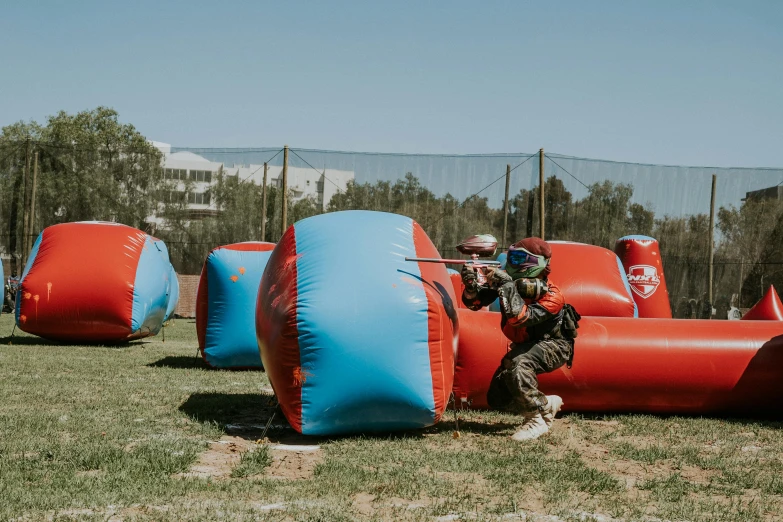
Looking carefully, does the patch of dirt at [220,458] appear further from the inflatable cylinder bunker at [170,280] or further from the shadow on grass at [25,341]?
the inflatable cylinder bunker at [170,280]

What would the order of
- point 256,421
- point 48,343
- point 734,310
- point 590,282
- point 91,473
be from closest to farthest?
point 91,473
point 256,421
point 590,282
point 48,343
point 734,310

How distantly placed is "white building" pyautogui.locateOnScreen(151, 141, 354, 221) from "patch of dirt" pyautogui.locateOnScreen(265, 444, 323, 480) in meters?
12.7

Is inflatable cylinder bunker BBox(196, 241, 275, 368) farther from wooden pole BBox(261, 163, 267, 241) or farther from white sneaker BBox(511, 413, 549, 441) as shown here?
wooden pole BBox(261, 163, 267, 241)

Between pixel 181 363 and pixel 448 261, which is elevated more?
pixel 448 261

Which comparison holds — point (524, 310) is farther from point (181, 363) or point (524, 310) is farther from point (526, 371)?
point (181, 363)

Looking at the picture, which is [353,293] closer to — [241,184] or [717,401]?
[717,401]

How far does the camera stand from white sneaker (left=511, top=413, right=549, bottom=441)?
201 inches

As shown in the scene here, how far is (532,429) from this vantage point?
5.19 metres

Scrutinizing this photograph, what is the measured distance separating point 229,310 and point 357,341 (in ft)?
13.8

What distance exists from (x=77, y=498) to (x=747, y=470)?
3.48m

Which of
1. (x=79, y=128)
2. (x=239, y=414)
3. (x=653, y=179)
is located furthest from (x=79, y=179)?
(x=79, y=128)

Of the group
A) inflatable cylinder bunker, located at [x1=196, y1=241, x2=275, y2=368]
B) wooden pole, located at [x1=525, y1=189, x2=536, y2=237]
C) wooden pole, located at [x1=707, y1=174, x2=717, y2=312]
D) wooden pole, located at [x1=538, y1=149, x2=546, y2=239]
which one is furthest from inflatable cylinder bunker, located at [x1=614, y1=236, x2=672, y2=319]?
inflatable cylinder bunker, located at [x1=196, y1=241, x2=275, y2=368]

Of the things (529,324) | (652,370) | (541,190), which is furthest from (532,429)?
(541,190)

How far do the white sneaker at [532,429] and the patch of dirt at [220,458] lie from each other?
171 cm
